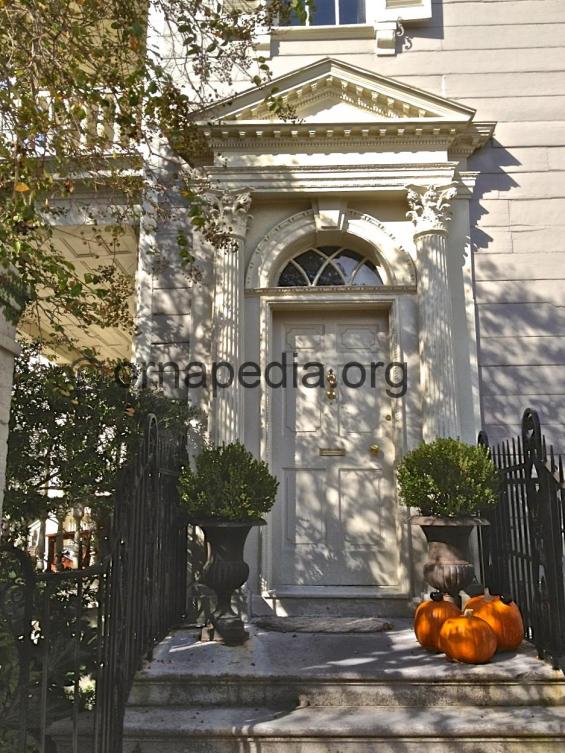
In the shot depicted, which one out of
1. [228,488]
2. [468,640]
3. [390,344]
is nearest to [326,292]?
[390,344]

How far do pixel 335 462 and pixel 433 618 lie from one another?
2.00 m

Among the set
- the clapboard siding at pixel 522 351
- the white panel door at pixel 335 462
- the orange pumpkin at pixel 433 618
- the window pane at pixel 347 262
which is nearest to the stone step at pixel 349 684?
the orange pumpkin at pixel 433 618

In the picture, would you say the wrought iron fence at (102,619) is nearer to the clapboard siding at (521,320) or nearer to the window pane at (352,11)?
the clapboard siding at (521,320)

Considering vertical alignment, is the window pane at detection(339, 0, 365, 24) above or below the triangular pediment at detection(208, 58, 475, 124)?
above

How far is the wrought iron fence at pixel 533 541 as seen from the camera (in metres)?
3.79

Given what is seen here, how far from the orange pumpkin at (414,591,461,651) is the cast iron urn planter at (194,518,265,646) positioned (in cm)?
117

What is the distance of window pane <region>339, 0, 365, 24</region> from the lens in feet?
22.4

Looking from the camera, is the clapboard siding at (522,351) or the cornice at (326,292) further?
the cornice at (326,292)

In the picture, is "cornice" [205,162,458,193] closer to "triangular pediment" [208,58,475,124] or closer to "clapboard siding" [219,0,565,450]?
"triangular pediment" [208,58,475,124]

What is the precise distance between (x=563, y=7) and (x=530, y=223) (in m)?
2.43

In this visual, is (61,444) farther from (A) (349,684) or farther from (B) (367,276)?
(B) (367,276)

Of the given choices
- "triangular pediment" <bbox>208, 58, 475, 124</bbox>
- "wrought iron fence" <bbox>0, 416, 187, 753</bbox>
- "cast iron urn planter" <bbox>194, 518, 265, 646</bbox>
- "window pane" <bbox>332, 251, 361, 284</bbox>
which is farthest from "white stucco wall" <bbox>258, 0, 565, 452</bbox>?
"wrought iron fence" <bbox>0, 416, 187, 753</bbox>

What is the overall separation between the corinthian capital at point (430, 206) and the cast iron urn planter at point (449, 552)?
281 centimetres

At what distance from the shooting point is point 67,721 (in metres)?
3.67
